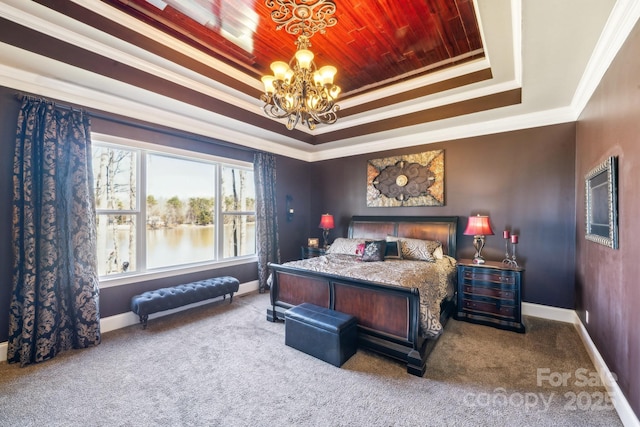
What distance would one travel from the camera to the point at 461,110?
3689 millimetres

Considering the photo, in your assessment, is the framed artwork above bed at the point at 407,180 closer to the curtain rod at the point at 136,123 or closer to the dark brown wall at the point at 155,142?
the dark brown wall at the point at 155,142

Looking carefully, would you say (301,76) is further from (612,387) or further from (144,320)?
(612,387)

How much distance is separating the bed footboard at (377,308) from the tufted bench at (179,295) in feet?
4.17

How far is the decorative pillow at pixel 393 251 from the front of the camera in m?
4.07

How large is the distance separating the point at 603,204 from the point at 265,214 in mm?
4314

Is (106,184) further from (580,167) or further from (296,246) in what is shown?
(580,167)

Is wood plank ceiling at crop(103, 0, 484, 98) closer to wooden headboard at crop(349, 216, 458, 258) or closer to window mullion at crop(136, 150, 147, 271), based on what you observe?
window mullion at crop(136, 150, 147, 271)

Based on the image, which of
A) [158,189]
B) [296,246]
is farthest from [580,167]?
[158,189]

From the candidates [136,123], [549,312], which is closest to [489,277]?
[549,312]

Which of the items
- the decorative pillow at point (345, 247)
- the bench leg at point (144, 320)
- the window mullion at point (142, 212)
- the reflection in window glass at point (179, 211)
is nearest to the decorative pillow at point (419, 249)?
the decorative pillow at point (345, 247)

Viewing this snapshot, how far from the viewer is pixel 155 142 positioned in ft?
12.3

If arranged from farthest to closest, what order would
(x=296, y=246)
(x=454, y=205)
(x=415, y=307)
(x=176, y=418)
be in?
1. (x=296, y=246)
2. (x=454, y=205)
3. (x=415, y=307)
4. (x=176, y=418)

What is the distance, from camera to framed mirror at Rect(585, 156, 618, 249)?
2.04 m

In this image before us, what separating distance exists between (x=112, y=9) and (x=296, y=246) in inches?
173
